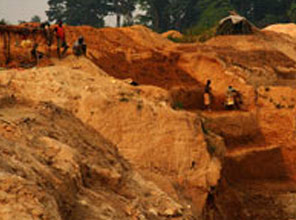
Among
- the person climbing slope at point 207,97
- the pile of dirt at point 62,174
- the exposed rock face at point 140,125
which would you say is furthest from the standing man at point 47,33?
the pile of dirt at point 62,174

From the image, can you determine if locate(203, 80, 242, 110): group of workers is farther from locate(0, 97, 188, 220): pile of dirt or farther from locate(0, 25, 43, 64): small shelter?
locate(0, 97, 188, 220): pile of dirt

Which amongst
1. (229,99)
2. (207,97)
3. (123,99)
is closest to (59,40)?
(207,97)

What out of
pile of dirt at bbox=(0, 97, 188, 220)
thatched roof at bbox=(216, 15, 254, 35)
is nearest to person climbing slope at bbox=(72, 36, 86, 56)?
pile of dirt at bbox=(0, 97, 188, 220)

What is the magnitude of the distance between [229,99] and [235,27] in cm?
890

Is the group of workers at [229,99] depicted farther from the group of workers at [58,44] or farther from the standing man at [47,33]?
the standing man at [47,33]

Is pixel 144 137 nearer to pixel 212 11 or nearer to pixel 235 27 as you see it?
pixel 235 27

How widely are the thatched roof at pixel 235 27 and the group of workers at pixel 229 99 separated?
7.91 meters

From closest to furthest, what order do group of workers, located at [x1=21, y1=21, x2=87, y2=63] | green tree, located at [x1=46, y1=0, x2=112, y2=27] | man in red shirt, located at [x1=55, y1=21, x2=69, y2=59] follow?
group of workers, located at [x1=21, y1=21, x2=87, y2=63] < man in red shirt, located at [x1=55, y1=21, x2=69, y2=59] < green tree, located at [x1=46, y1=0, x2=112, y2=27]

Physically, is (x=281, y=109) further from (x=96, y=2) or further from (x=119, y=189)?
(x=96, y=2)

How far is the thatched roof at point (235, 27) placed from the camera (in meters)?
A: 25.7

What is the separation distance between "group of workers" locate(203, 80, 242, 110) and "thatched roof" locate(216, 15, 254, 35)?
26.0 feet

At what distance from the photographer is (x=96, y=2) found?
48219 mm

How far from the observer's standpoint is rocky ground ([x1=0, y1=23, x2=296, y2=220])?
541 cm

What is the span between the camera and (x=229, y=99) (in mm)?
18500
